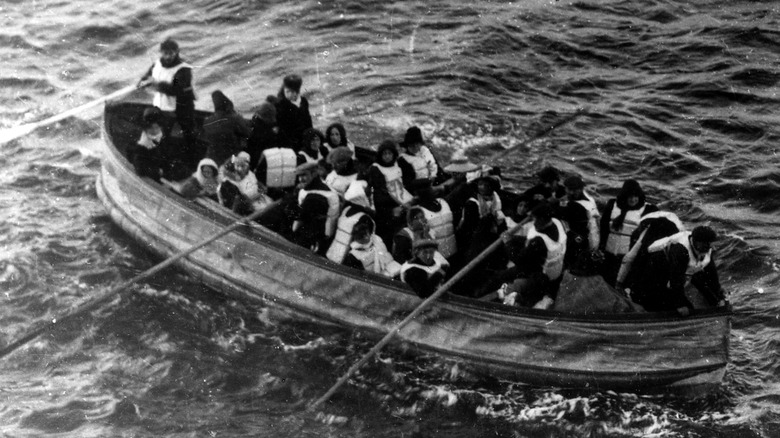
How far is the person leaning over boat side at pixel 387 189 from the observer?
486 inches

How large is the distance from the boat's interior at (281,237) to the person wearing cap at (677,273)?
206 millimetres

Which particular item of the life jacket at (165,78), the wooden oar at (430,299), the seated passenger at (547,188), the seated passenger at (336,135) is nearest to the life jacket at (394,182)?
the seated passenger at (336,135)

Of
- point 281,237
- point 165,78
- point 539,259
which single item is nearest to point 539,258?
point 539,259

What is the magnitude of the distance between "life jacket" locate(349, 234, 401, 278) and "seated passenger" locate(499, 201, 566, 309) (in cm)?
158

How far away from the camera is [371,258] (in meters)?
11.8

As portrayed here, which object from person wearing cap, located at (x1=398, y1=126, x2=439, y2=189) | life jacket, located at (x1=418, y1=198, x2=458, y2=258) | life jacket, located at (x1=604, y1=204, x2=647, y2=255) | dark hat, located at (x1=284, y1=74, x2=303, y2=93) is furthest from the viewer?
dark hat, located at (x1=284, y1=74, x2=303, y2=93)

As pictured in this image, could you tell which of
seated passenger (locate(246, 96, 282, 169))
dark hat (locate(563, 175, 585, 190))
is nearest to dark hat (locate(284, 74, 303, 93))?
seated passenger (locate(246, 96, 282, 169))

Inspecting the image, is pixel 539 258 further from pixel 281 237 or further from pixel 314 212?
pixel 281 237

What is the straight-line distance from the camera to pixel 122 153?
1443 centimetres

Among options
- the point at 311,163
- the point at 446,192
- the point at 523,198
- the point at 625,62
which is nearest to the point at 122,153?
the point at 311,163

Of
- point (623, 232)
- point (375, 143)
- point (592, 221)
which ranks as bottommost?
point (375, 143)

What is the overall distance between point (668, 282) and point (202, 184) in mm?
6529

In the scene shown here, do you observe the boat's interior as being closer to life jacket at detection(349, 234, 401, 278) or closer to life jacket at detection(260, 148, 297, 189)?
life jacket at detection(349, 234, 401, 278)

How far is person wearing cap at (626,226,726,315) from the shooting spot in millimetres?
10141
